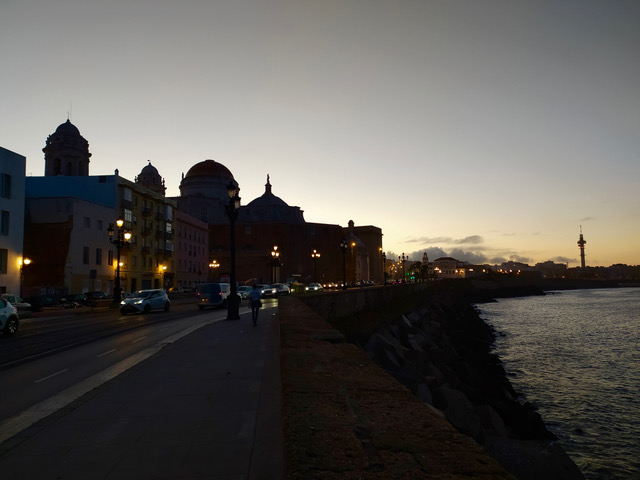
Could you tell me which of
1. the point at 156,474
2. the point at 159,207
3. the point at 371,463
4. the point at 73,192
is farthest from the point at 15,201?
the point at 371,463

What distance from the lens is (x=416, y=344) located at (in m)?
27.4

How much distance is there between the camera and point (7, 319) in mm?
17891

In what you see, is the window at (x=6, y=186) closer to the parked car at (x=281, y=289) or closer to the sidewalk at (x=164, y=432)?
the parked car at (x=281, y=289)

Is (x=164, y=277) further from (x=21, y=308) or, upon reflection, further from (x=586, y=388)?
(x=586, y=388)

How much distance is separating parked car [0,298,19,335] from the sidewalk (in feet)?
36.3

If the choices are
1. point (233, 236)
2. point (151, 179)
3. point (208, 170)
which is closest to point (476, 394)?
point (233, 236)

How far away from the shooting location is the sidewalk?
464 centimetres

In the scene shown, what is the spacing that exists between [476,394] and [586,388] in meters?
6.92

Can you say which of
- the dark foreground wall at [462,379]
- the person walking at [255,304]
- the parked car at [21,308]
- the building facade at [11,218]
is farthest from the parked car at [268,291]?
the person walking at [255,304]

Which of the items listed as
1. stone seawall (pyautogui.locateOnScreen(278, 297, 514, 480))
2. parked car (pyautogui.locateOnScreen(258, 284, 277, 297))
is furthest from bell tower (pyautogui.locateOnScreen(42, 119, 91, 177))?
stone seawall (pyautogui.locateOnScreen(278, 297, 514, 480))

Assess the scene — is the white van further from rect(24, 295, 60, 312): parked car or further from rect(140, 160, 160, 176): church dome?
rect(140, 160, 160, 176): church dome

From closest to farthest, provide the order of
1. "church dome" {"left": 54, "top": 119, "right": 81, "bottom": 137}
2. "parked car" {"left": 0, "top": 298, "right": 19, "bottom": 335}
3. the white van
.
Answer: "parked car" {"left": 0, "top": 298, "right": 19, "bottom": 335}, the white van, "church dome" {"left": 54, "top": 119, "right": 81, "bottom": 137}

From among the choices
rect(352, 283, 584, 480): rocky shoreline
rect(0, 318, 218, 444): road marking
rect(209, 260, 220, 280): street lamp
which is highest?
rect(209, 260, 220, 280): street lamp

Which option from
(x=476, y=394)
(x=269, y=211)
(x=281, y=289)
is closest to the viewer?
(x=476, y=394)
